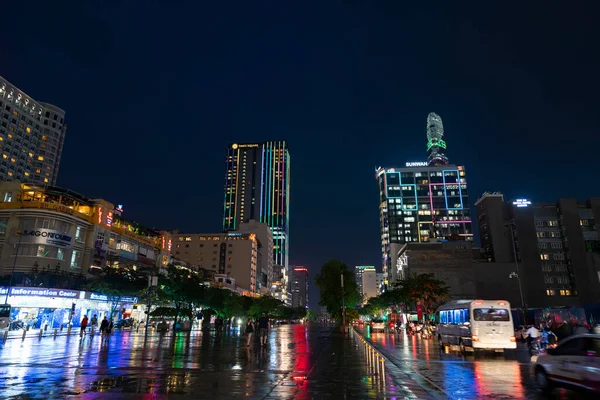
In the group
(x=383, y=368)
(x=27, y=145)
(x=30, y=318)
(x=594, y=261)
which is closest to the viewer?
(x=383, y=368)

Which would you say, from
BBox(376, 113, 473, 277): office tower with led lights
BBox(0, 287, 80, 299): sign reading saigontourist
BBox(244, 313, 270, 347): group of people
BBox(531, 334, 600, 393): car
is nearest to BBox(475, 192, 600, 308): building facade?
BBox(376, 113, 473, 277): office tower with led lights

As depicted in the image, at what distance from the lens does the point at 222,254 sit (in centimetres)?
16700

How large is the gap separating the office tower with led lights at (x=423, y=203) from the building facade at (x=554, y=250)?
5887cm

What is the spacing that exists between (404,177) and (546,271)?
282ft

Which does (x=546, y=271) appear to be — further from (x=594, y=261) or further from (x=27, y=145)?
(x=27, y=145)

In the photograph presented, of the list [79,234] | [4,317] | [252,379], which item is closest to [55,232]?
[79,234]

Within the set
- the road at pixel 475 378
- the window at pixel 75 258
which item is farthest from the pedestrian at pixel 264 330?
the window at pixel 75 258

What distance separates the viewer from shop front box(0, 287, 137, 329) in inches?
2026

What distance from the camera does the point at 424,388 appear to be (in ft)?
38.9

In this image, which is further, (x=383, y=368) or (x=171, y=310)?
(x=171, y=310)

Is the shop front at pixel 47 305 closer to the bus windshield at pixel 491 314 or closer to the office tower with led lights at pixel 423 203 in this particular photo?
the bus windshield at pixel 491 314

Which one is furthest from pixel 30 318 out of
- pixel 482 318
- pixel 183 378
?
pixel 482 318

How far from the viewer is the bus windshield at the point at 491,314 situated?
78.1 feet

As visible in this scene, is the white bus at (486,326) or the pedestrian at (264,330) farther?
the pedestrian at (264,330)
